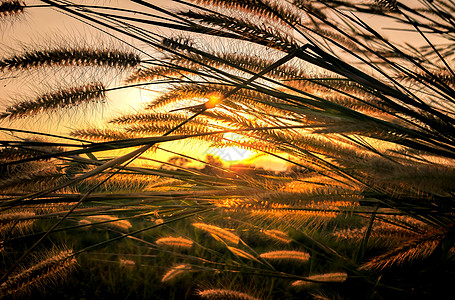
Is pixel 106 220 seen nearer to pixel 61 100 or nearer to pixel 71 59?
pixel 61 100

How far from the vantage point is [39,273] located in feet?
3.08

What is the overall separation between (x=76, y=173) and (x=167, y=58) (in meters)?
0.54

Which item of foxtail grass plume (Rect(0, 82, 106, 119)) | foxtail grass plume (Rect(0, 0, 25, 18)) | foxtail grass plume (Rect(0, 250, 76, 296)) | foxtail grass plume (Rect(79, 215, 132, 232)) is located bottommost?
foxtail grass plume (Rect(0, 250, 76, 296))

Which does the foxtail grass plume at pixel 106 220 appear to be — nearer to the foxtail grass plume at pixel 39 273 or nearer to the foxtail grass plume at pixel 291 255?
the foxtail grass plume at pixel 39 273

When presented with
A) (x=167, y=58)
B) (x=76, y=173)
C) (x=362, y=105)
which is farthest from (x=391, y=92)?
(x=76, y=173)

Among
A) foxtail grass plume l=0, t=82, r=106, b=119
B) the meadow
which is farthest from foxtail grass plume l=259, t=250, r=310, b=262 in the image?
foxtail grass plume l=0, t=82, r=106, b=119

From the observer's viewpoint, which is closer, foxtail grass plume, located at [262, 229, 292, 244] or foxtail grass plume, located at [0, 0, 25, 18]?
foxtail grass plume, located at [0, 0, 25, 18]

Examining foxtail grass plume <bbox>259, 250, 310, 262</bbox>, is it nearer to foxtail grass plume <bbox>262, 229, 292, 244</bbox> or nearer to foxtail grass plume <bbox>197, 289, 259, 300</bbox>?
foxtail grass plume <bbox>262, 229, 292, 244</bbox>

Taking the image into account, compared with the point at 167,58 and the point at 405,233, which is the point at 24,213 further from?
the point at 405,233

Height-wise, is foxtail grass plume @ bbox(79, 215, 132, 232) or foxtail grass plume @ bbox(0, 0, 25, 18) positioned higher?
foxtail grass plume @ bbox(0, 0, 25, 18)

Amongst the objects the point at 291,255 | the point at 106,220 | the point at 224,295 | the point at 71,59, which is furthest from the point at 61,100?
the point at 291,255

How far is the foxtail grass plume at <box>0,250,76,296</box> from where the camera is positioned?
868mm

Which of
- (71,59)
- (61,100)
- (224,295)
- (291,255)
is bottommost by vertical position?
(224,295)

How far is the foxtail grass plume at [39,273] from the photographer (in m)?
0.87
